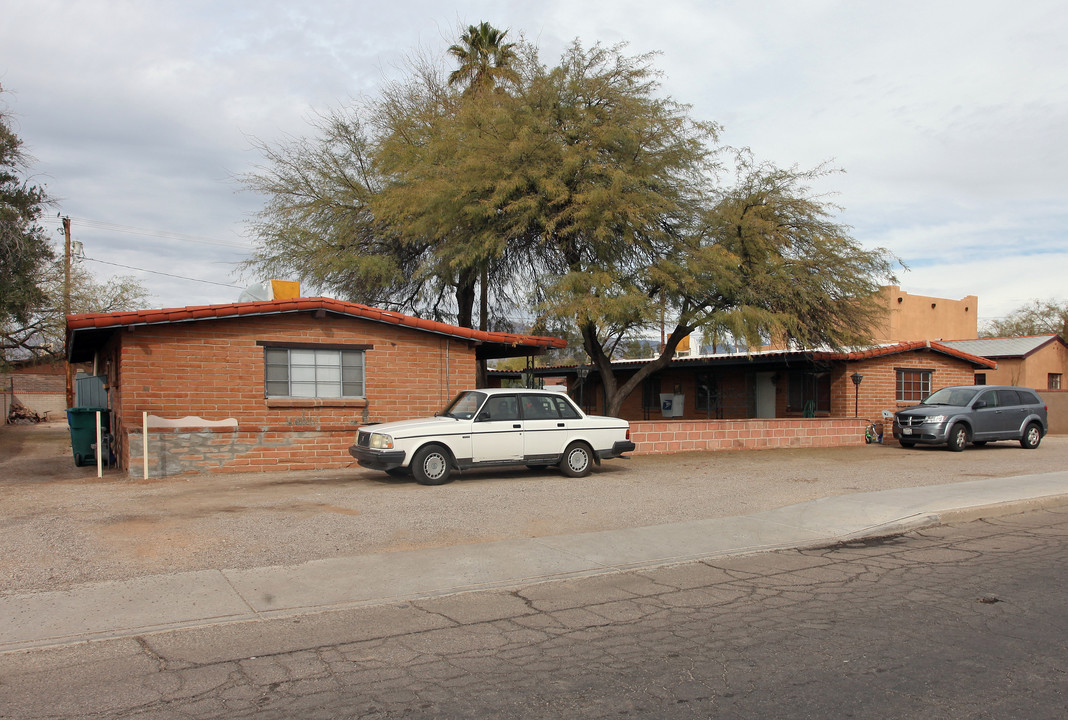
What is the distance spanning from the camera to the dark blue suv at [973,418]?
19547 millimetres

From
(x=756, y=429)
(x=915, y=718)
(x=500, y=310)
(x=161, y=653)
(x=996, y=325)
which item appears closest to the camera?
(x=915, y=718)

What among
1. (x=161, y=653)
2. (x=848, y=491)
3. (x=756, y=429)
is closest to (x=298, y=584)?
(x=161, y=653)

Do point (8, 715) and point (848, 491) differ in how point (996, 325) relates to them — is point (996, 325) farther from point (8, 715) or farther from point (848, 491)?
point (8, 715)

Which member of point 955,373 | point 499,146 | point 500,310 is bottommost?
point 955,373

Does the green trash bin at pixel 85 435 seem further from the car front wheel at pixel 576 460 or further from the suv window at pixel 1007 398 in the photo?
the suv window at pixel 1007 398

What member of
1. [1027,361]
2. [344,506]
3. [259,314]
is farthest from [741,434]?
[1027,361]

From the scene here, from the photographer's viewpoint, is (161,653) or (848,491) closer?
(161,653)

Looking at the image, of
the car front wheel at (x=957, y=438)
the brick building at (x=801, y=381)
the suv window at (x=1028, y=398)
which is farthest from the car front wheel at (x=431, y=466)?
the suv window at (x=1028, y=398)

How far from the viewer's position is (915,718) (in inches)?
163

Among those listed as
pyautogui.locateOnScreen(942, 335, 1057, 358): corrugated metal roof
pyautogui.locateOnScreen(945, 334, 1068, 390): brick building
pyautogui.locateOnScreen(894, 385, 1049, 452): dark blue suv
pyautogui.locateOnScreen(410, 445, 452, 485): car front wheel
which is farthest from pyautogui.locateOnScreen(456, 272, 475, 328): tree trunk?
pyautogui.locateOnScreen(942, 335, 1057, 358): corrugated metal roof

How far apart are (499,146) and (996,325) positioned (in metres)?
59.5

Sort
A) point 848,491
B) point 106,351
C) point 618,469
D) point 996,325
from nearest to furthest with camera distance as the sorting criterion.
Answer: point 848,491, point 618,469, point 106,351, point 996,325

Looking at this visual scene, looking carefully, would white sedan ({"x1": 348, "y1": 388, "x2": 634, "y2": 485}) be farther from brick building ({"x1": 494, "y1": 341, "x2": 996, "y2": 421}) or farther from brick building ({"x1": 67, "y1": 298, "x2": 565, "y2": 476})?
brick building ({"x1": 494, "y1": 341, "x2": 996, "y2": 421})

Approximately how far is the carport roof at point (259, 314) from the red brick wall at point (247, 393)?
12.0 inches
